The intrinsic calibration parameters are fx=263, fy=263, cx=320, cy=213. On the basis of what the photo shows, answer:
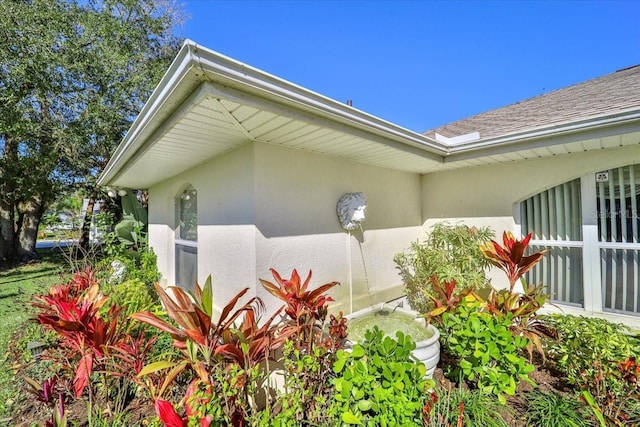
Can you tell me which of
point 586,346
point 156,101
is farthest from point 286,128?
point 586,346

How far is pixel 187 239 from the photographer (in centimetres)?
693

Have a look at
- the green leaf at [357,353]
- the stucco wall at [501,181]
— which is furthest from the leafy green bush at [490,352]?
the stucco wall at [501,181]

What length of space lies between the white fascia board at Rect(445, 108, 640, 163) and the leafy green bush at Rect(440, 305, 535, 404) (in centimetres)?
276

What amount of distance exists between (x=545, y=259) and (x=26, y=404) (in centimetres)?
876

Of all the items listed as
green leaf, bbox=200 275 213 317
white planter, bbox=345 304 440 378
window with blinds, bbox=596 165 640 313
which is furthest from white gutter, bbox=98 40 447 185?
window with blinds, bbox=596 165 640 313

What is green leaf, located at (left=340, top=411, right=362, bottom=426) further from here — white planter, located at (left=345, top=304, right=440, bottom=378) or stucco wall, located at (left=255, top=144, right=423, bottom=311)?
stucco wall, located at (left=255, top=144, right=423, bottom=311)

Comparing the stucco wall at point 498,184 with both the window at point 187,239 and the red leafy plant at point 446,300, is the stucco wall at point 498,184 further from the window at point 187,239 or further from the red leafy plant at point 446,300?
the window at point 187,239

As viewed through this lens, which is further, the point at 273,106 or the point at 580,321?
the point at 580,321

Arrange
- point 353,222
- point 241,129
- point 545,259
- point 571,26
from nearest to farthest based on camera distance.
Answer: point 241,129 → point 353,222 → point 545,259 → point 571,26

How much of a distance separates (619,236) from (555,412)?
10.7 ft

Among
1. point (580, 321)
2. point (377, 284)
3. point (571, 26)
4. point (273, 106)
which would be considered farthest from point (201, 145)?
point (571, 26)

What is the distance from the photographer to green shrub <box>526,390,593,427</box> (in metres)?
2.87

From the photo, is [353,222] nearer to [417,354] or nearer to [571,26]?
[417,354]

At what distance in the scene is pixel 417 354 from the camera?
345 centimetres
